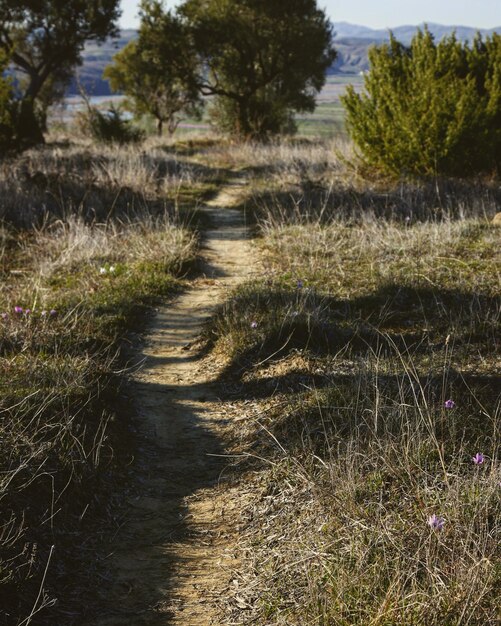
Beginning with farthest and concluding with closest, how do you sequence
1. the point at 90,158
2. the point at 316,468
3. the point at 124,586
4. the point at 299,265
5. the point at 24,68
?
the point at 24,68 < the point at 90,158 < the point at 299,265 < the point at 316,468 < the point at 124,586

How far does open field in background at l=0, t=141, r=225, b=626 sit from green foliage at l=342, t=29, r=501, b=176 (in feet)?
14.6

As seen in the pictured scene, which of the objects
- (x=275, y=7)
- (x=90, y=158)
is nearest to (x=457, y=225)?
(x=90, y=158)

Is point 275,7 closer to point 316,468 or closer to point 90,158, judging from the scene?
point 90,158

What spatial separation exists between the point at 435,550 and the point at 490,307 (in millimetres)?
3823

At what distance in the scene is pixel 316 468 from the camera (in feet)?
13.2

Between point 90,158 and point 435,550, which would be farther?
point 90,158

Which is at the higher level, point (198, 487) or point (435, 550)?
point (435, 550)

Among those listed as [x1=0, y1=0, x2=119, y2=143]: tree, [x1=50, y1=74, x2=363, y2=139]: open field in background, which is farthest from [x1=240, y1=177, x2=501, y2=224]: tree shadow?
[x1=0, y1=0, x2=119, y2=143]: tree

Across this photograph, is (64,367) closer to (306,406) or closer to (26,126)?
(306,406)

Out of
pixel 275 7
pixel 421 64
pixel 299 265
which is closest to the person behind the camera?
pixel 299 265

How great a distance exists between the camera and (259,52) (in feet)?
80.0

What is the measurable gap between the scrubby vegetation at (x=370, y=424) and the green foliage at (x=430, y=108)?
11.9 ft

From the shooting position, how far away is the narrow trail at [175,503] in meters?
3.22

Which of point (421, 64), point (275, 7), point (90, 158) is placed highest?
point (275, 7)
